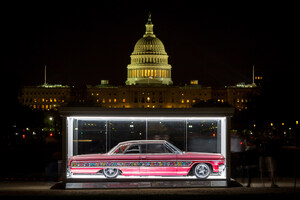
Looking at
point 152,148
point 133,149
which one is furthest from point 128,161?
point 152,148

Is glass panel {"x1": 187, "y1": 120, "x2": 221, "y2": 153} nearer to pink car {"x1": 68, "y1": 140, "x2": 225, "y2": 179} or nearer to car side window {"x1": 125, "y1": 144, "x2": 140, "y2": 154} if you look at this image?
pink car {"x1": 68, "y1": 140, "x2": 225, "y2": 179}

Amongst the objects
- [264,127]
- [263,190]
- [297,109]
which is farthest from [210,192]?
[264,127]

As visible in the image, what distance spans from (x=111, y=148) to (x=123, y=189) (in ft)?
7.55

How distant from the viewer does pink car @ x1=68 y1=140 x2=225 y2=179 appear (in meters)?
29.4

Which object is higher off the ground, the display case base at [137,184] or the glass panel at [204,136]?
the glass panel at [204,136]

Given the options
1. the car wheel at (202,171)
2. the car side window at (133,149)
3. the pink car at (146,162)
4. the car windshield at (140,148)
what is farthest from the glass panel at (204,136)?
the car side window at (133,149)

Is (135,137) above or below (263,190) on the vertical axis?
above

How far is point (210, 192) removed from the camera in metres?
26.7

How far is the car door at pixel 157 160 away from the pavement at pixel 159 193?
1777 mm

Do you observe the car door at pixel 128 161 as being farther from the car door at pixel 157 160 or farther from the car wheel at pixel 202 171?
the car wheel at pixel 202 171

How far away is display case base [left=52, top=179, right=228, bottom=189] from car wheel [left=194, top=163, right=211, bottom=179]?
0.23 metres

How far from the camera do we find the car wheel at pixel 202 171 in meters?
29.5

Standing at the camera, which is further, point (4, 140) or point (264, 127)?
point (264, 127)

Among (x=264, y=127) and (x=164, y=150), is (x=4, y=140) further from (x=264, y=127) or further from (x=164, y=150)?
(x=164, y=150)
